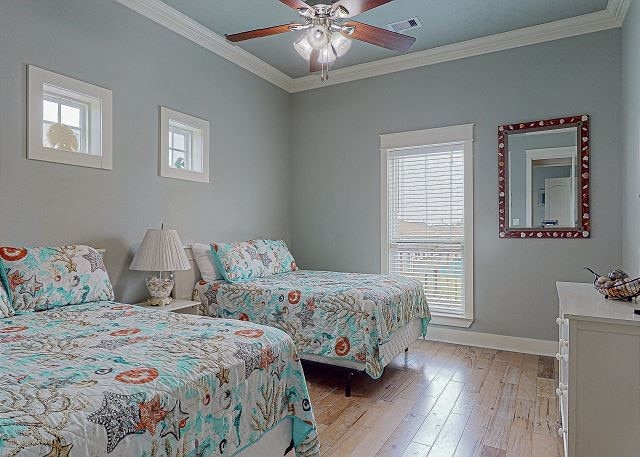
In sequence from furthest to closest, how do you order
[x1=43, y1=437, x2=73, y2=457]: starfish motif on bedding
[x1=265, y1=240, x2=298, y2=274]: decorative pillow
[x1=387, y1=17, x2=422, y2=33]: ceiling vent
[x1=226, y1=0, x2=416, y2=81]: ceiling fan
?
[x1=265, y1=240, x2=298, y2=274]: decorative pillow < [x1=387, y1=17, x2=422, y2=33]: ceiling vent < [x1=226, y1=0, x2=416, y2=81]: ceiling fan < [x1=43, y1=437, x2=73, y2=457]: starfish motif on bedding

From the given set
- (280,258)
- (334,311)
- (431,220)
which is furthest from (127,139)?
(431,220)

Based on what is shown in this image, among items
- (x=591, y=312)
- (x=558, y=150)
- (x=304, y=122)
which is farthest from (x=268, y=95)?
(x=591, y=312)

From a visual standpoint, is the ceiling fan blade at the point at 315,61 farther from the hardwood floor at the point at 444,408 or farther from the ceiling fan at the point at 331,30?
the hardwood floor at the point at 444,408

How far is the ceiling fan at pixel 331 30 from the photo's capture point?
2321 millimetres

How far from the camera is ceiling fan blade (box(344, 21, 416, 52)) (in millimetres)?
2449

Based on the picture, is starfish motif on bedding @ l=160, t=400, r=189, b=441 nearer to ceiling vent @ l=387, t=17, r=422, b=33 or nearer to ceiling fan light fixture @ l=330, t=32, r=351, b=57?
ceiling fan light fixture @ l=330, t=32, r=351, b=57

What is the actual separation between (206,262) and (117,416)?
2505 millimetres

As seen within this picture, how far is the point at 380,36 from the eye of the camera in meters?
2.51

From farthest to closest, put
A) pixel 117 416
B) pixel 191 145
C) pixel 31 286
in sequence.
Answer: pixel 191 145, pixel 31 286, pixel 117 416

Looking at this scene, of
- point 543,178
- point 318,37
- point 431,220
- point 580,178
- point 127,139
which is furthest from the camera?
point 431,220

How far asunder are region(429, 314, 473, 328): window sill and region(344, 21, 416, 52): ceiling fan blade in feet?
8.54

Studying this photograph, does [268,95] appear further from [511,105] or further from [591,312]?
[591,312]

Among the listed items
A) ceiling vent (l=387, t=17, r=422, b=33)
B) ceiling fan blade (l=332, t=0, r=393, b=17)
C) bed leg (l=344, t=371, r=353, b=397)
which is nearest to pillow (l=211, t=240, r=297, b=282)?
bed leg (l=344, t=371, r=353, b=397)

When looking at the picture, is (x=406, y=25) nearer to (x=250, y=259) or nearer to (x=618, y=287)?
(x=250, y=259)
